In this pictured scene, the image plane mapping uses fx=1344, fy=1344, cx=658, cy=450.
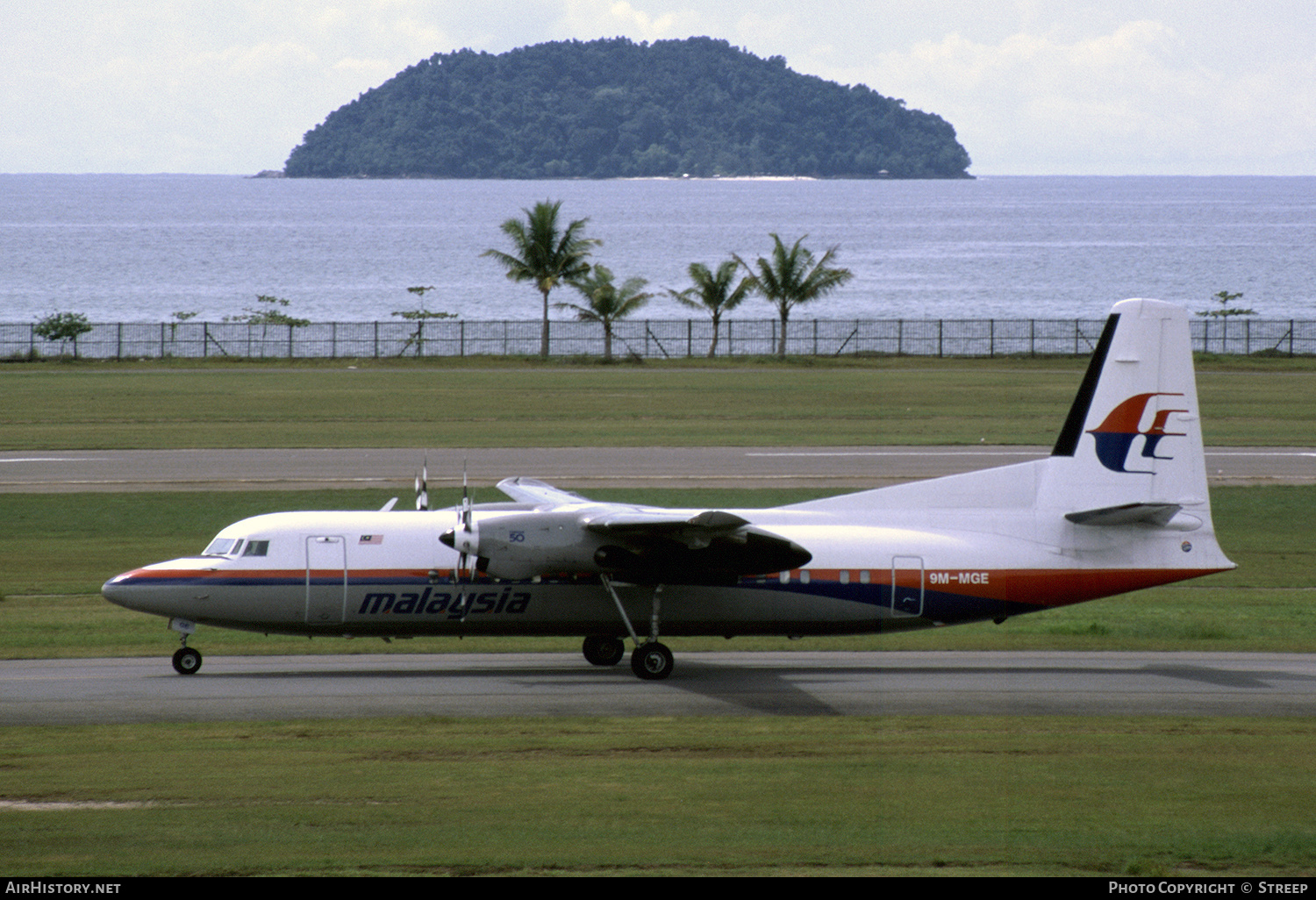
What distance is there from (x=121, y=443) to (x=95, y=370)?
89.6ft

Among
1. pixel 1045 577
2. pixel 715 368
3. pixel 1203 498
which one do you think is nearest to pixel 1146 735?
pixel 1045 577

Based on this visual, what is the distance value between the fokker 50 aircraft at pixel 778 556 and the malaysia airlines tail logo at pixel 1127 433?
0.03 m

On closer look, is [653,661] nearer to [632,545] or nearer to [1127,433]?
[632,545]

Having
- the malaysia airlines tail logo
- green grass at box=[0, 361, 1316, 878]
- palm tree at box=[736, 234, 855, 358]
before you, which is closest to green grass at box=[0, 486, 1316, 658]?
green grass at box=[0, 361, 1316, 878]

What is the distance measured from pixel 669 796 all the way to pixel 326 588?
29.1 feet

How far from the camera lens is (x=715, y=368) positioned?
8006 centimetres

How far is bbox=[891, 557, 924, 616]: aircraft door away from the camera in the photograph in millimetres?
23516

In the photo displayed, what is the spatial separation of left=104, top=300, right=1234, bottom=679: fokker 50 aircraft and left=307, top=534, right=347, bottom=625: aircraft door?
0.10 feet

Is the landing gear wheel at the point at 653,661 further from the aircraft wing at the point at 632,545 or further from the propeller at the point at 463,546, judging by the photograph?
the propeller at the point at 463,546

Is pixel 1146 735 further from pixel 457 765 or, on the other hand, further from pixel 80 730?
pixel 80 730

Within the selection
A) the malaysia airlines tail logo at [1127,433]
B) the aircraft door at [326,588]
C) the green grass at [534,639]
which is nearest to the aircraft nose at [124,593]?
the aircraft door at [326,588]

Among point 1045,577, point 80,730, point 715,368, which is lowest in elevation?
point 80,730

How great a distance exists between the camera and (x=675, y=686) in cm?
2336

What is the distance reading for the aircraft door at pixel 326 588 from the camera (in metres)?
23.1
